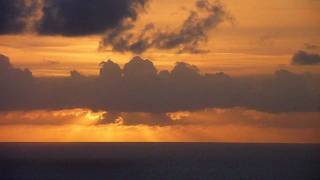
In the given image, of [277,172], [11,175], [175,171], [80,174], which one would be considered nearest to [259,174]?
[277,172]

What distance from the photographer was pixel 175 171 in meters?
149

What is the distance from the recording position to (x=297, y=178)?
130 metres

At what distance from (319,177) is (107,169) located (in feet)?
133

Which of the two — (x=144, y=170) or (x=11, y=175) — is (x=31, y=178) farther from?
(x=144, y=170)

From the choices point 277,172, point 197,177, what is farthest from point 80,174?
point 277,172

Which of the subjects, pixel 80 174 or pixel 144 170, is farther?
pixel 144 170

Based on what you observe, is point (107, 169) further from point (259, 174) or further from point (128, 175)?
point (259, 174)

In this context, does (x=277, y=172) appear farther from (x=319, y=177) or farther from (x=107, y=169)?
(x=107, y=169)

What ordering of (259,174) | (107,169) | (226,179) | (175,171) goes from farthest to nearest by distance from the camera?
(107,169) → (175,171) → (259,174) → (226,179)

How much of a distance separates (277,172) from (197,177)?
1774 cm

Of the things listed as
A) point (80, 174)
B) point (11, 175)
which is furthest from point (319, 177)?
point (11, 175)

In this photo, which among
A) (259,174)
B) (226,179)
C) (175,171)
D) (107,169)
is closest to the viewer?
(226,179)

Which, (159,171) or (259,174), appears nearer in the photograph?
(259,174)

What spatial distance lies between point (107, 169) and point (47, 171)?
43.0 feet
